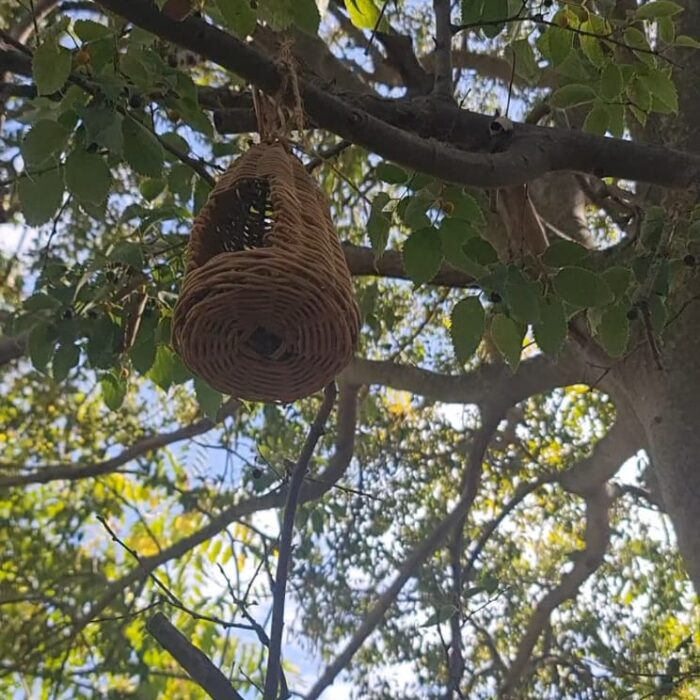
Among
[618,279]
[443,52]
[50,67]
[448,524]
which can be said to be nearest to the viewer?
[50,67]

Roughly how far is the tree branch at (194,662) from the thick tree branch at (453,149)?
60cm

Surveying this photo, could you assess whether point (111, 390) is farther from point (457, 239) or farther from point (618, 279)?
point (618, 279)

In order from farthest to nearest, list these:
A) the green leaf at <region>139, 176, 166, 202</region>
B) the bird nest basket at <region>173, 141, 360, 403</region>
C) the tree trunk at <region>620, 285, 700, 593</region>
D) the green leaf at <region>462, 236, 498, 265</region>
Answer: the tree trunk at <region>620, 285, 700, 593</region> < the green leaf at <region>139, 176, 166, 202</region> < the green leaf at <region>462, 236, 498, 265</region> < the bird nest basket at <region>173, 141, 360, 403</region>

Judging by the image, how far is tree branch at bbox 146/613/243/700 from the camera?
0.95 m

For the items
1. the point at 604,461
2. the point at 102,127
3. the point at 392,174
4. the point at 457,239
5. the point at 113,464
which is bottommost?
the point at 102,127

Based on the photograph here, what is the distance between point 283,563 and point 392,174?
1.64ft

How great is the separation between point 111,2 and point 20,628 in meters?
2.06

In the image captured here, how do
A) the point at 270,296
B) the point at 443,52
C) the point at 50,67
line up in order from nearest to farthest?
the point at 270,296, the point at 50,67, the point at 443,52

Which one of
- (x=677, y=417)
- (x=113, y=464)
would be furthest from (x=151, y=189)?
(x=113, y=464)

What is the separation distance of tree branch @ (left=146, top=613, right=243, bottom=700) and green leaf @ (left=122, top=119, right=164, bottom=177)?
20.6 inches

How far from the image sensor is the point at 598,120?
114 centimetres

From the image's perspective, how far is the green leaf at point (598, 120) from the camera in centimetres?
113

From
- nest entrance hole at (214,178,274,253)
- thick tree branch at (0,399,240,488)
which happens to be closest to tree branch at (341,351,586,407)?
thick tree branch at (0,399,240,488)

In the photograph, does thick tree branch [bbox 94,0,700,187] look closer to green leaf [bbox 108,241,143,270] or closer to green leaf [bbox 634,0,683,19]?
green leaf [bbox 634,0,683,19]
